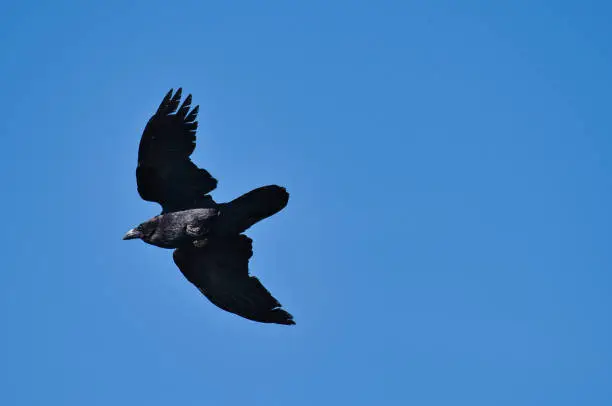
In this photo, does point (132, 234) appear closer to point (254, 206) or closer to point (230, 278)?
point (230, 278)

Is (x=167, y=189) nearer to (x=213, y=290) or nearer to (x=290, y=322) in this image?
(x=213, y=290)

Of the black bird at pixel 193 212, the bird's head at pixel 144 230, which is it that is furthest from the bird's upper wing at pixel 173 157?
the bird's head at pixel 144 230

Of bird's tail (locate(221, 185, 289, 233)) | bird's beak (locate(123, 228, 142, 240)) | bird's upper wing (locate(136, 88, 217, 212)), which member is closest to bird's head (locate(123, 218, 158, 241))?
bird's beak (locate(123, 228, 142, 240))

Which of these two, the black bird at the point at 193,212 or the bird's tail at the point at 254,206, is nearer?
the bird's tail at the point at 254,206

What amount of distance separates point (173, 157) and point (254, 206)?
182 cm

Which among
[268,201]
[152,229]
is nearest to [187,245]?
[152,229]

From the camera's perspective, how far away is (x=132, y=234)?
17281 millimetres

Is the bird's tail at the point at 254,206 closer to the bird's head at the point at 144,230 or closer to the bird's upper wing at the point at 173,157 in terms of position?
the bird's upper wing at the point at 173,157

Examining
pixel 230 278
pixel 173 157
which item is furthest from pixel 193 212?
pixel 230 278

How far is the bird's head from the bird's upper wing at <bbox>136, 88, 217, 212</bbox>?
62 cm

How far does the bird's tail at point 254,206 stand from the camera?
52.7 ft

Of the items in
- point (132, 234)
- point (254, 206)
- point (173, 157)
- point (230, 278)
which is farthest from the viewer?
point (230, 278)

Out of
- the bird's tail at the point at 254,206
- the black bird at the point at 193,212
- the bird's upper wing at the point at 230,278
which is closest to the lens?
the bird's tail at the point at 254,206

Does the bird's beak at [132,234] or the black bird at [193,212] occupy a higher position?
the black bird at [193,212]
